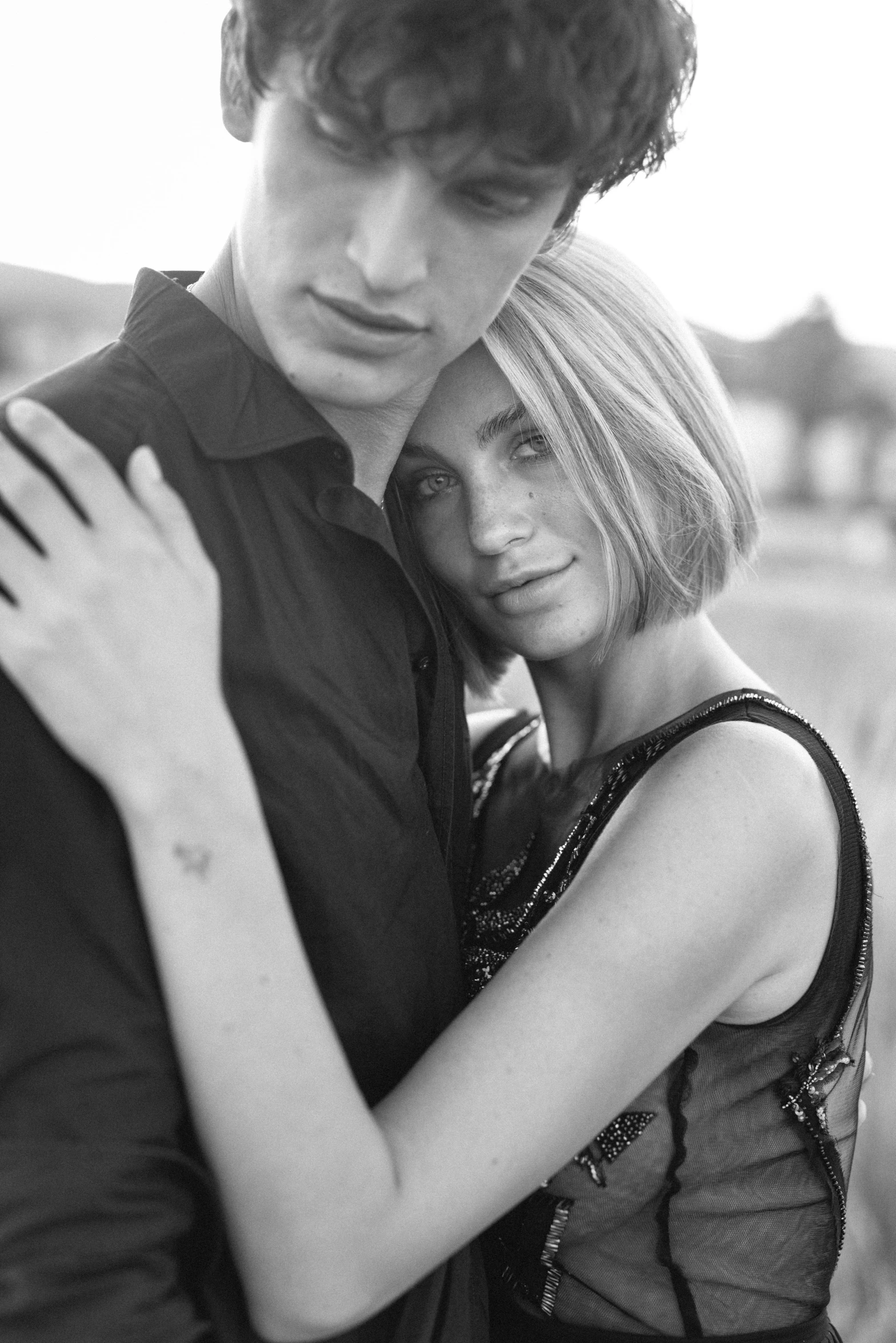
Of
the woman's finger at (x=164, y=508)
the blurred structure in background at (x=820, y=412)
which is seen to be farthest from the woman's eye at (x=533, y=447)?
the blurred structure in background at (x=820, y=412)

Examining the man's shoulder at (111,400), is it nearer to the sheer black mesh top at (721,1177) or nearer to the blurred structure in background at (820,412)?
the sheer black mesh top at (721,1177)

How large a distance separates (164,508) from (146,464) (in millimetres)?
33

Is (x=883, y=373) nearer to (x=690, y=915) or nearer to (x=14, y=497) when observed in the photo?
(x=690, y=915)

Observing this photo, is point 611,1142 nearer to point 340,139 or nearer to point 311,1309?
point 311,1309

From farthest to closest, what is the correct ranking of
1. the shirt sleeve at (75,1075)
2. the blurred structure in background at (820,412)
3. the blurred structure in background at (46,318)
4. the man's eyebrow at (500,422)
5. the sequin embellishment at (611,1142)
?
the blurred structure in background at (820,412), the blurred structure in background at (46,318), the man's eyebrow at (500,422), the sequin embellishment at (611,1142), the shirt sleeve at (75,1075)

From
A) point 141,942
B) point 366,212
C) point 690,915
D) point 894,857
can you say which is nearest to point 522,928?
point 690,915

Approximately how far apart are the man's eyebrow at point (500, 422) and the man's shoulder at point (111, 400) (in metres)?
0.57

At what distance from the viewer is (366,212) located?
3.10ft

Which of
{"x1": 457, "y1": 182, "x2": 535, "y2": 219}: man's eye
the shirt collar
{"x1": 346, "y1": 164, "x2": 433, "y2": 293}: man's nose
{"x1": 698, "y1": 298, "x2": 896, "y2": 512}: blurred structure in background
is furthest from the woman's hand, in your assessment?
{"x1": 698, "y1": 298, "x2": 896, "y2": 512}: blurred structure in background

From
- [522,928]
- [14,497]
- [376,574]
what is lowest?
[522,928]

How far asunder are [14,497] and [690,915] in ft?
2.25

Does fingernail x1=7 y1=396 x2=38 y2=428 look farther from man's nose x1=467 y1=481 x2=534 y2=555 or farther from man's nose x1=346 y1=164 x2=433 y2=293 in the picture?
man's nose x1=467 y1=481 x2=534 y2=555

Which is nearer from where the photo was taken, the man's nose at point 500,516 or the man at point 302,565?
the man at point 302,565

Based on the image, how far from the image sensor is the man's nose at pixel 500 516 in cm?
149
